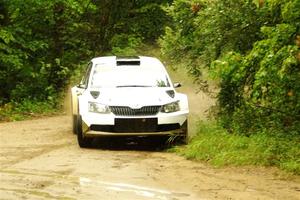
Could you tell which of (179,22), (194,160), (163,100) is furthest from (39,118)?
(194,160)

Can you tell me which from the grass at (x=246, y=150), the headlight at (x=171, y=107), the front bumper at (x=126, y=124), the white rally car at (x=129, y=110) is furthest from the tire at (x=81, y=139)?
the grass at (x=246, y=150)

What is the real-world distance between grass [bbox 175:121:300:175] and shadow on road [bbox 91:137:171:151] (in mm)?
708

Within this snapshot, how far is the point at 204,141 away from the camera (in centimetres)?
1175

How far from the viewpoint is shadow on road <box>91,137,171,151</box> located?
12752 millimetres

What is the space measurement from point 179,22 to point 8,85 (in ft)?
29.2

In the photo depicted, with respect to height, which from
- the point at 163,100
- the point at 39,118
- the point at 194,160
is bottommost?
the point at 39,118

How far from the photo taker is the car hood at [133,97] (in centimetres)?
1212

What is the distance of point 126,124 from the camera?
12.1 meters

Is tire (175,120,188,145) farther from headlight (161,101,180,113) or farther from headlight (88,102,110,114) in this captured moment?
headlight (88,102,110,114)

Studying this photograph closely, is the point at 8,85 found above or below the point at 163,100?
below

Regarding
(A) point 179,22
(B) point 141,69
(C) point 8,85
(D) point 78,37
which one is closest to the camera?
(B) point 141,69

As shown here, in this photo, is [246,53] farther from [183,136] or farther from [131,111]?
[131,111]

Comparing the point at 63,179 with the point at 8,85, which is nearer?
the point at 63,179

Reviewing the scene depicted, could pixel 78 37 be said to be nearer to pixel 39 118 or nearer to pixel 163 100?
pixel 39 118
